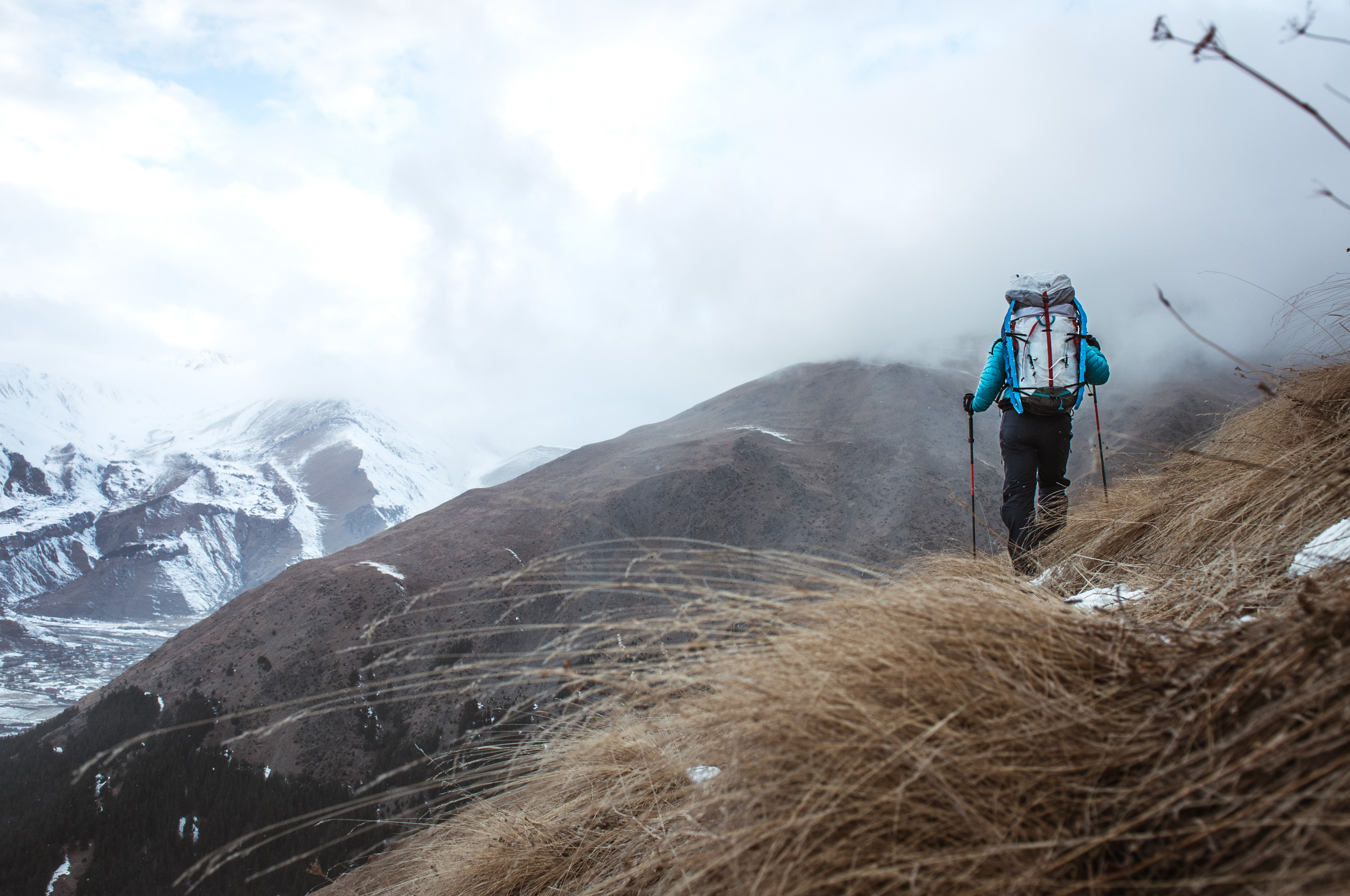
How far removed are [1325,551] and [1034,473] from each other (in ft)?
8.50

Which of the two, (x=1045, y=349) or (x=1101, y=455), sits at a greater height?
(x=1045, y=349)

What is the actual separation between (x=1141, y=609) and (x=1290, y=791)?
1213mm

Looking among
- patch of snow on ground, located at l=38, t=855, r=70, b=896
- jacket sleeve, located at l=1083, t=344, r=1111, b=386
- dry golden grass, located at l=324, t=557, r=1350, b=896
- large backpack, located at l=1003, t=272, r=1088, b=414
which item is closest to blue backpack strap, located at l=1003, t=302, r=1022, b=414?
large backpack, located at l=1003, t=272, r=1088, b=414

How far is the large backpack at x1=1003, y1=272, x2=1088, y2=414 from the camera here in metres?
3.91

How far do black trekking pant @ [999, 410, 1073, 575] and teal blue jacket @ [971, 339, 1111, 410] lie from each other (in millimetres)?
181

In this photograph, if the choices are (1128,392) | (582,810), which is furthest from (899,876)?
(1128,392)

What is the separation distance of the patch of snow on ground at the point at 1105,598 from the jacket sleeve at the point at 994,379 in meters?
1.99

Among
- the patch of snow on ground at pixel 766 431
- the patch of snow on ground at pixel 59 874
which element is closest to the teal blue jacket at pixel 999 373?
the patch of snow on ground at pixel 766 431

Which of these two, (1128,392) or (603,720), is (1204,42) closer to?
(603,720)

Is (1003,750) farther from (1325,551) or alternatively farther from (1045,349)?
(1045,349)

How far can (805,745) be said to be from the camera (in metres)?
1.12

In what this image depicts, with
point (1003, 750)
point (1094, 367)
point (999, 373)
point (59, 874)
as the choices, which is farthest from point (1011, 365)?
point (59, 874)

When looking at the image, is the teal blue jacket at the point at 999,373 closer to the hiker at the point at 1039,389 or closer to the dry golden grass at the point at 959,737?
the hiker at the point at 1039,389

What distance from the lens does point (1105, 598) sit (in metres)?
2.19
